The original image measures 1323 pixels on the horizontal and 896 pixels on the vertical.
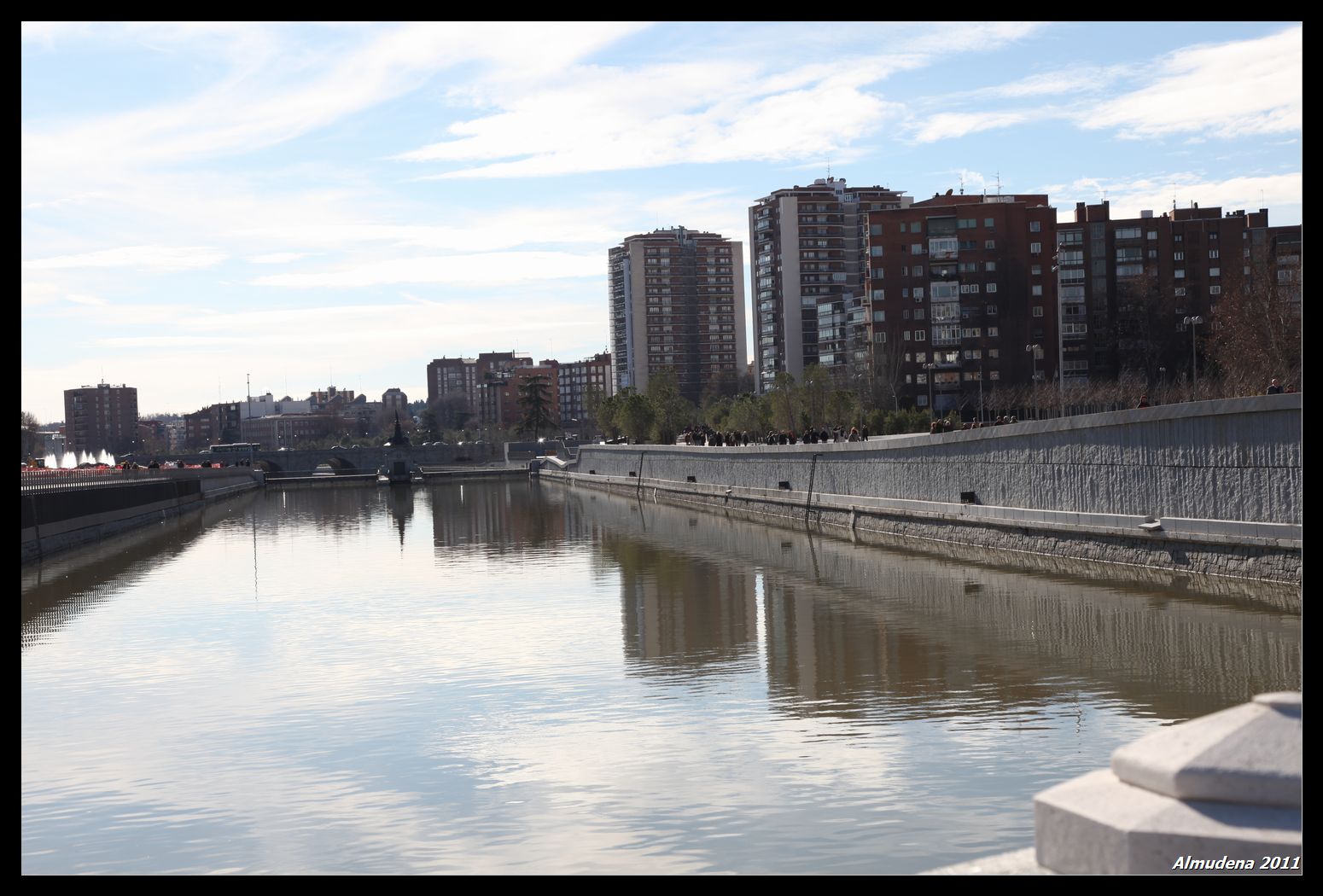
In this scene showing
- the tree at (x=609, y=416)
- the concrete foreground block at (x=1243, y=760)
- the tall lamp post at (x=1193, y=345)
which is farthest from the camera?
the tree at (x=609, y=416)

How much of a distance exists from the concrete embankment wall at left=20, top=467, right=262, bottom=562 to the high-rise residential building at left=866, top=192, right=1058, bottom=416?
50.1m

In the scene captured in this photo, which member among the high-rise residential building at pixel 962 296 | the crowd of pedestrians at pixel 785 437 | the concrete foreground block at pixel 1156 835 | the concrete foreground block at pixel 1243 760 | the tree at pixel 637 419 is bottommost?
the concrete foreground block at pixel 1156 835

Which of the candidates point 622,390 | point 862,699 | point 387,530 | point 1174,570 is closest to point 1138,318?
point 622,390

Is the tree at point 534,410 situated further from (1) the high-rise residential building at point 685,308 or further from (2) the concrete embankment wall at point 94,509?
(2) the concrete embankment wall at point 94,509

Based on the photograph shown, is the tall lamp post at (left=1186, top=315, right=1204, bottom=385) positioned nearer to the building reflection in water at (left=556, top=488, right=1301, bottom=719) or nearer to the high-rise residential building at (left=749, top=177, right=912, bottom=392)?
the building reflection in water at (left=556, top=488, right=1301, bottom=719)

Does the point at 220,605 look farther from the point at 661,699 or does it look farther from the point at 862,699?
the point at 862,699

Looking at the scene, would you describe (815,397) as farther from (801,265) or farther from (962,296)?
(801,265)

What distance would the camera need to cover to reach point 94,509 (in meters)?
46.3

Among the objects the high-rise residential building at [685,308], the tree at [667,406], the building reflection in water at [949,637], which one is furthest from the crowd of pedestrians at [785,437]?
the high-rise residential building at [685,308]

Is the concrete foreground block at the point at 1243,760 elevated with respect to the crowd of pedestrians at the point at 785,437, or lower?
lower

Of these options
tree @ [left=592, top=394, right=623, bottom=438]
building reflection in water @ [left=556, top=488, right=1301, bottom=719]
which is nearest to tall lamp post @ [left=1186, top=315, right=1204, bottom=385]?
building reflection in water @ [left=556, top=488, right=1301, bottom=719]

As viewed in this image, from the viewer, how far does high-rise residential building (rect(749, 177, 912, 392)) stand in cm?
13150

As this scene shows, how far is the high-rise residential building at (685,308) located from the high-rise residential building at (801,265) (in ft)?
102

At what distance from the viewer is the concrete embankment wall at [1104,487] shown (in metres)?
19.1
